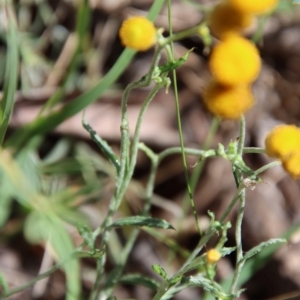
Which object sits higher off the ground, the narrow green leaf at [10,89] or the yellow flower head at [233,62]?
the yellow flower head at [233,62]

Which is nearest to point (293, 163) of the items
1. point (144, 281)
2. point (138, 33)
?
point (138, 33)

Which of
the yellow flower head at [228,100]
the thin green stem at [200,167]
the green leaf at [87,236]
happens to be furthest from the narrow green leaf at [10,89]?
the thin green stem at [200,167]

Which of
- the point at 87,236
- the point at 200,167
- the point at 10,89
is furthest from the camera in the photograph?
the point at 200,167

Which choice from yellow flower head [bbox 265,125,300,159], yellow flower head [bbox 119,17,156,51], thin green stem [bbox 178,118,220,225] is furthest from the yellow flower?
thin green stem [bbox 178,118,220,225]

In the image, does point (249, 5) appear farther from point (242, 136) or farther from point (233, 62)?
point (242, 136)

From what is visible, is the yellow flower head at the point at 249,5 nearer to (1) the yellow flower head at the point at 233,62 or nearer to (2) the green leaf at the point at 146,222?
(1) the yellow flower head at the point at 233,62

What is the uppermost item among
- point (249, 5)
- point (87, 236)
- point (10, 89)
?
point (249, 5)
